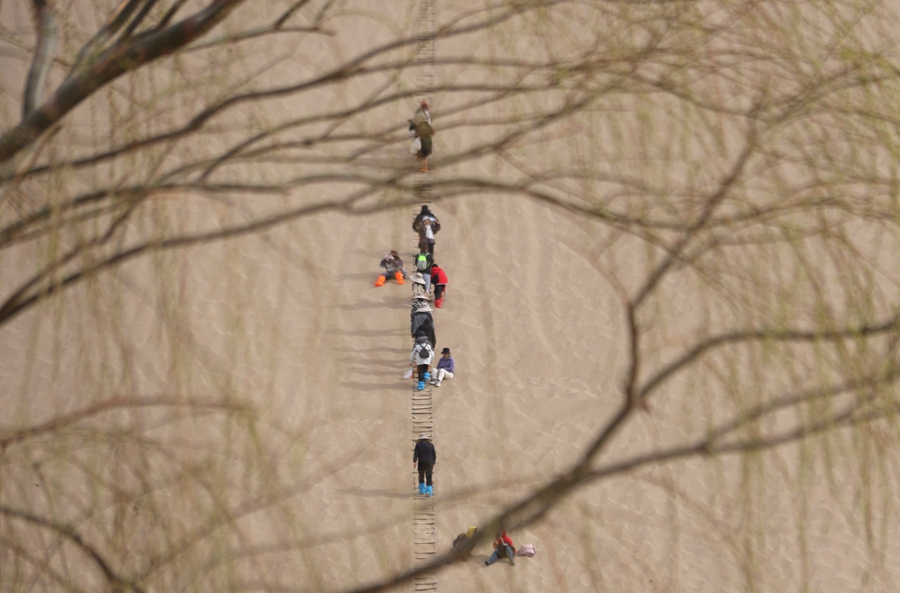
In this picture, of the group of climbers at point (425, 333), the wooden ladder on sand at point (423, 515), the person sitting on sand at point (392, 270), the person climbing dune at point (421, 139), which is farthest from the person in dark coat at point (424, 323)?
the person climbing dune at point (421, 139)

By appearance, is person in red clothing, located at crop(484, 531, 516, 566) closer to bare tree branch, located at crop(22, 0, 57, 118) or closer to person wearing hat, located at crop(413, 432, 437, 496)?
person wearing hat, located at crop(413, 432, 437, 496)

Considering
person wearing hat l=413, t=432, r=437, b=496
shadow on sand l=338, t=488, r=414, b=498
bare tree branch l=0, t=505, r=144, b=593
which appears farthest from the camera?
shadow on sand l=338, t=488, r=414, b=498

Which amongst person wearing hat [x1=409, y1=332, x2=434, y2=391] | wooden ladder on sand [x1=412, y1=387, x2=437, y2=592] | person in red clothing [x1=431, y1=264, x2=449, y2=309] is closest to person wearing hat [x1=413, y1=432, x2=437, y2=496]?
wooden ladder on sand [x1=412, y1=387, x2=437, y2=592]

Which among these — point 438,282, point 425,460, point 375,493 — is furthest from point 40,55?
point 438,282

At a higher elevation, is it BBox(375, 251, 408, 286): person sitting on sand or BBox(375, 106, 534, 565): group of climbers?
BBox(375, 251, 408, 286): person sitting on sand

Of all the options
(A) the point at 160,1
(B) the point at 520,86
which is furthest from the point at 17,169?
(B) the point at 520,86

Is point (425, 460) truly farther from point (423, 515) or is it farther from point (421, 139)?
point (421, 139)

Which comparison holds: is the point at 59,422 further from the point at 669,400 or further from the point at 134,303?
the point at 134,303
